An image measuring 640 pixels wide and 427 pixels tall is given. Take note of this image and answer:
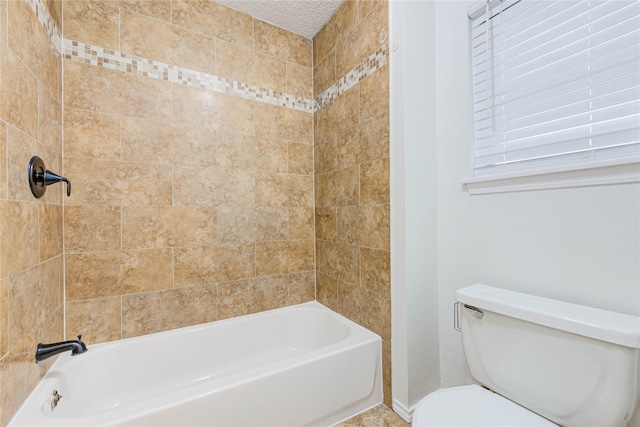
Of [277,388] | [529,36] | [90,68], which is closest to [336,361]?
[277,388]

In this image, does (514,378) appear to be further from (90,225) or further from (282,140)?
(90,225)

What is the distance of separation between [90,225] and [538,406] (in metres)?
2.17

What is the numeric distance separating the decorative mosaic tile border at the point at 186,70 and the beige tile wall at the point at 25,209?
11 centimetres

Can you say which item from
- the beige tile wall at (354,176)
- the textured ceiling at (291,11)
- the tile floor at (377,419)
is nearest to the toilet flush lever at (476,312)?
the beige tile wall at (354,176)

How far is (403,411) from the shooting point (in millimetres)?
1429

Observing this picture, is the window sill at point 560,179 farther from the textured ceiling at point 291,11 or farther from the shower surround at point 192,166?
the textured ceiling at point 291,11

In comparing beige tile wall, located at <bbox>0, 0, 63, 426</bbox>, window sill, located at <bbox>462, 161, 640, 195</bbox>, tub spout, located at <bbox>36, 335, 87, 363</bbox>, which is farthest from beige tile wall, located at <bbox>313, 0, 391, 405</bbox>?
beige tile wall, located at <bbox>0, 0, 63, 426</bbox>

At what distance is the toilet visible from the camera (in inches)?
31.5

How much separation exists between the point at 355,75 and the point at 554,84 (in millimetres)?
1009

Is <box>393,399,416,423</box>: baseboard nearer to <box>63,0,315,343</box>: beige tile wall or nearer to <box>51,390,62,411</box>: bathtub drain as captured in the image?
<box>63,0,315,343</box>: beige tile wall

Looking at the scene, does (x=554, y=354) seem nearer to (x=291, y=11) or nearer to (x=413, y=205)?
(x=413, y=205)

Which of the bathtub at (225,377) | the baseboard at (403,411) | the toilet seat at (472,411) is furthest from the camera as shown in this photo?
the baseboard at (403,411)

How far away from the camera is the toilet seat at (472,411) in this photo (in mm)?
896

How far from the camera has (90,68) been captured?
150 cm
